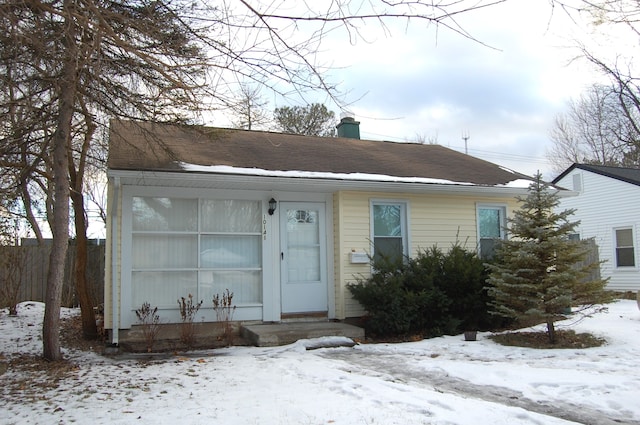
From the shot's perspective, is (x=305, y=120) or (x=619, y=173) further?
(x=305, y=120)

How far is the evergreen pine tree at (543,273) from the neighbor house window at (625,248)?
9727 mm

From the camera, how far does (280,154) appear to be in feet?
34.2

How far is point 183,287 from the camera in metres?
8.66

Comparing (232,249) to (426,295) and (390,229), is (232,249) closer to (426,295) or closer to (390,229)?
(390,229)

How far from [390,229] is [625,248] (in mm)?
10685

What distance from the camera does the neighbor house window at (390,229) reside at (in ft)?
32.5

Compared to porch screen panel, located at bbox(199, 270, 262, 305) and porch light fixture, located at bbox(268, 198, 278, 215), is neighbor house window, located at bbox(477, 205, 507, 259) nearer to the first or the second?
porch light fixture, located at bbox(268, 198, 278, 215)

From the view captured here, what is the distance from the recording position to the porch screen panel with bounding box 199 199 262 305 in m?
8.89

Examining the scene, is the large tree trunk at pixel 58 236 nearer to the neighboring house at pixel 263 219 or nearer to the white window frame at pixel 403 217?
the neighboring house at pixel 263 219

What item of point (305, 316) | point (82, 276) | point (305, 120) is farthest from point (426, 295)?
point (305, 120)

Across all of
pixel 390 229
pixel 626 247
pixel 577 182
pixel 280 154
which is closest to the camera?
pixel 390 229

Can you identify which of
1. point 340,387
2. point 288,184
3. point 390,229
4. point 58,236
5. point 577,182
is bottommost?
point 340,387

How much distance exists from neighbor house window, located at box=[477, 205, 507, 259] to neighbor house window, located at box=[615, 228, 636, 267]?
8163mm

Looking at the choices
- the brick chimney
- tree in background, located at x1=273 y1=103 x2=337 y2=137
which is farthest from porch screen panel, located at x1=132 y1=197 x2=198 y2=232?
tree in background, located at x1=273 y1=103 x2=337 y2=137
